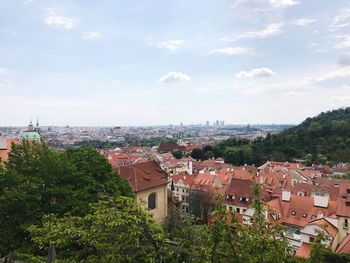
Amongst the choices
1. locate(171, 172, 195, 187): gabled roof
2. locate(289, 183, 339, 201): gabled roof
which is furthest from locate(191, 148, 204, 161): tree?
locate(289, 183, 339, 201): gabled roof

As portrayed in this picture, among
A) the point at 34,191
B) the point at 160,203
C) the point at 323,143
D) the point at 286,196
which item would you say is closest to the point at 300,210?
the point at 286,196

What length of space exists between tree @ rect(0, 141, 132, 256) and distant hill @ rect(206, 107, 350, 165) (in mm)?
74748

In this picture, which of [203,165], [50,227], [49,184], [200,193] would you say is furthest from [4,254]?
[203,165]

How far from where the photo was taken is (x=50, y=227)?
26.7 ft

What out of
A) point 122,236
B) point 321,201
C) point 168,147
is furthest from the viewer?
point 168,147

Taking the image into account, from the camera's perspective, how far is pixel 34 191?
60.4ft

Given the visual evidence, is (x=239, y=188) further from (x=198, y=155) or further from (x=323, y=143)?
(x=198, y=155)

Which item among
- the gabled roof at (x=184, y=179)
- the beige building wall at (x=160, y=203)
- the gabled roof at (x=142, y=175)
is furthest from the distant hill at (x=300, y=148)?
the beige building wall at (x=160, y=203)

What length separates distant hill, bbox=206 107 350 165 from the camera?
90.8 meters

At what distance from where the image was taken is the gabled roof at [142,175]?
37.8 metres

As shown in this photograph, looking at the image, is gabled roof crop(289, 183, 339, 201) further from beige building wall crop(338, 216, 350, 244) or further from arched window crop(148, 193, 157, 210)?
arched window crop(148, 193, 157, 210)

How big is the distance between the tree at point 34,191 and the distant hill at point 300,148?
2943 inches

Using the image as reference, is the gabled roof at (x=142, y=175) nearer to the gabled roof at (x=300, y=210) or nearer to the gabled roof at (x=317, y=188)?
the gabled roof at (x=300, y=210)

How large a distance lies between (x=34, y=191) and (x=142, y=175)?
2193cm
